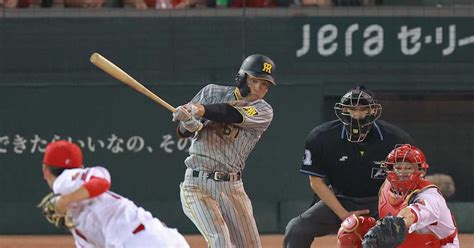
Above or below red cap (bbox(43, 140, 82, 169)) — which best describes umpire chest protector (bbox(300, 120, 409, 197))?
below

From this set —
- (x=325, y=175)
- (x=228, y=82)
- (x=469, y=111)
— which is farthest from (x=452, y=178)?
(x=325, y=175)

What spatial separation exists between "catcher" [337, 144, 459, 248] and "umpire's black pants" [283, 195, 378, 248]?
1.14 metres

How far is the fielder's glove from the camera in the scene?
8.95 meters

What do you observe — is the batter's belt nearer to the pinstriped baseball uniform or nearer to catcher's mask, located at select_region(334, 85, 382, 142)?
the pinstriped baseball uniform

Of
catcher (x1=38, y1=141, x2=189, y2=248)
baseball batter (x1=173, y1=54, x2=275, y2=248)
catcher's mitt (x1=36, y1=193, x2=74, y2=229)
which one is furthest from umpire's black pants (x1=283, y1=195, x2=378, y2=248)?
catcher's mitt (x1=36, y1=193, x2=74, y2=229)

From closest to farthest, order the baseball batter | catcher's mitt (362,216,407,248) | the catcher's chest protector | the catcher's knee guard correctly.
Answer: catcher's mitt (362,216,407,248) < the catcher's chest protector < the catcher's knee guard < the baseball batter

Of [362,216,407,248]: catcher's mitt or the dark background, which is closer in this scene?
[362,216,407,248]: catcher's mitt

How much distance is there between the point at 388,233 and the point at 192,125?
2.04 meters

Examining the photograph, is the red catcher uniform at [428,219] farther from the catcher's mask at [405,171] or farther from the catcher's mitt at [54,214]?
the catcher's mitt at [54,214]

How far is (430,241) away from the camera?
25.5 feet

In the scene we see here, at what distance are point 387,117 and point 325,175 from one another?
552 cm

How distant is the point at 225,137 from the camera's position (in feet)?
30.9

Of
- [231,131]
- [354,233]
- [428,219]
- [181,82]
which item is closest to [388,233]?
[428,219]

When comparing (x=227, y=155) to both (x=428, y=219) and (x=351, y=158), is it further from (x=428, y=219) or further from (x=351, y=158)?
(x=428, y=219)
